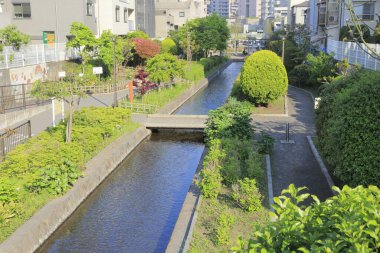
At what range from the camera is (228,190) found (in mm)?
13070

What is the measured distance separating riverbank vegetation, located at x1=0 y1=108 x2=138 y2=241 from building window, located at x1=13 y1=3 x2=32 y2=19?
2313 centimetres

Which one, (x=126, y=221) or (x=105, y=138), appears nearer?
(x=126, y=221)

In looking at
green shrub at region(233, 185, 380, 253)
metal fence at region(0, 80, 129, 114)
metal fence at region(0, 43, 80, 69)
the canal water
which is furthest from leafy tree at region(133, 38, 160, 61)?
green shrub at region(233, 185, 380, 253)

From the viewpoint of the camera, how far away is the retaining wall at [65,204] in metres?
10.7

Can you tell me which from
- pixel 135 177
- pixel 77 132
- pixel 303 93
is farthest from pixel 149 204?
pixel 303 93

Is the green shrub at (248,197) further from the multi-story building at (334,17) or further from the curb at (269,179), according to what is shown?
the multi-story building at (334,17)

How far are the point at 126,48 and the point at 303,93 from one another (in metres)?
16.5

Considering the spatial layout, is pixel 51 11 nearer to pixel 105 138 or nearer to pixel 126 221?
pixel 105 138

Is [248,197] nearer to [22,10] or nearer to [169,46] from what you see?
[22,10]

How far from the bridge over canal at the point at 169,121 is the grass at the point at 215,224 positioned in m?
10.7

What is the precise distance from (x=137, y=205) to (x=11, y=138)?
607 centimetres

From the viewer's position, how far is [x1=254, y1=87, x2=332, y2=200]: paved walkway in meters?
13.5

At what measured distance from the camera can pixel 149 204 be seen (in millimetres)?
14555

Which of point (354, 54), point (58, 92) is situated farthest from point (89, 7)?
point (58, 92)
